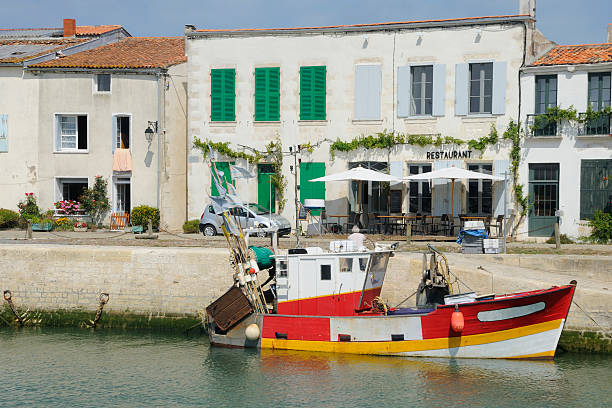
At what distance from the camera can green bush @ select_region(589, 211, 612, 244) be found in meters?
23.2

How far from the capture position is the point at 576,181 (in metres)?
23.9

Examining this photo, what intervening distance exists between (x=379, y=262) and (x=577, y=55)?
465 inches

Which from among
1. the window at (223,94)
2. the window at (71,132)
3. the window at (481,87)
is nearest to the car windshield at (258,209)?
the window at (223,94)

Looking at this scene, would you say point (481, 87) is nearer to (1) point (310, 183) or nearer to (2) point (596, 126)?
(2) point (596, 126)

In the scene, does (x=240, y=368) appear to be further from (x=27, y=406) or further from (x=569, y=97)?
(x=569, y=97)

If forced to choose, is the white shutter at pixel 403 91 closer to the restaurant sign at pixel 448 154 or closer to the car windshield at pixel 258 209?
the restaurant sign at pixel 448 154

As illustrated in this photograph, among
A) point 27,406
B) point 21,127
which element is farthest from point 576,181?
point 21,127

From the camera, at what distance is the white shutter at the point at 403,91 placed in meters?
25.4

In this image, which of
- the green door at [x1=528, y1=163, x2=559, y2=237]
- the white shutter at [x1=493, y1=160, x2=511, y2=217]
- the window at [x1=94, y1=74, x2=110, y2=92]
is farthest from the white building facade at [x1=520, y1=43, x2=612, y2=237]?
the window at [x1=94, y1=74, x2=110, y2=92]

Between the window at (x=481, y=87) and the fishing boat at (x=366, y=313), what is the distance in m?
8.67

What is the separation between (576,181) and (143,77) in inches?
600

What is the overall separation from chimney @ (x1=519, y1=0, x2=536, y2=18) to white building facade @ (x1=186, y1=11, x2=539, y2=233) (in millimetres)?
692

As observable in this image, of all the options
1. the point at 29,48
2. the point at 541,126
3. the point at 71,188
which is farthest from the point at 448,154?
the point at 29,48

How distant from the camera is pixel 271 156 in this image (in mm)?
26609
